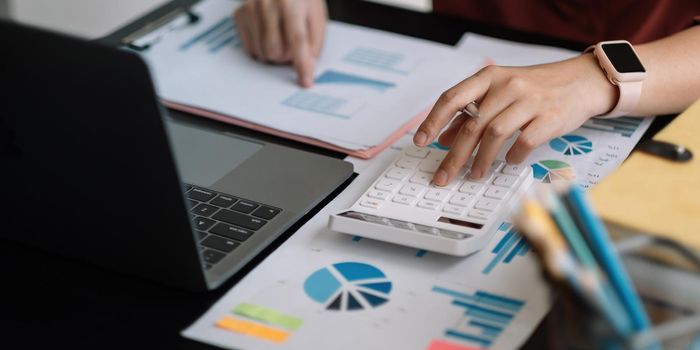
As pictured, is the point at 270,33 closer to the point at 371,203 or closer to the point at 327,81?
the point at 327,81

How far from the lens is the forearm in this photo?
108cm

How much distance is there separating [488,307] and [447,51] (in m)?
0.59

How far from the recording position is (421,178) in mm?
967

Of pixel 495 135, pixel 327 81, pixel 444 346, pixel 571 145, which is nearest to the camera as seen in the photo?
pixel 444 346

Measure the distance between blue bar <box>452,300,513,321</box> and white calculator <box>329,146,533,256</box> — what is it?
6 centimetres

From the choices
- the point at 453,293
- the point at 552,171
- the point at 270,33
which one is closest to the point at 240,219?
the point at 453,293

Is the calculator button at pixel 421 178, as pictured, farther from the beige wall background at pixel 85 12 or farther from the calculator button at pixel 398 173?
the beige wall background at pixel 85 12

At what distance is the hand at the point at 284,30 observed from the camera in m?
1.28

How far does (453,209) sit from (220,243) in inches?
8.9

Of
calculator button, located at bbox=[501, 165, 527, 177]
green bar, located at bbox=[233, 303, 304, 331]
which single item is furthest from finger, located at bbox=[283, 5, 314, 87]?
green bar, located at bbox=[233, 303, 304, 331]

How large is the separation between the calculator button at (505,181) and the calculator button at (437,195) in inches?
2.1

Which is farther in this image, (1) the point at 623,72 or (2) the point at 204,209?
(1) the point at 623,72

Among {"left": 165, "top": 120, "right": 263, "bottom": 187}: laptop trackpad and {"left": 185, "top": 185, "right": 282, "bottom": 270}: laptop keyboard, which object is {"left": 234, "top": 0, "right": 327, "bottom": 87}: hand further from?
{"left": 185, "top": 185, "right": 282, "bottom": 270}: laptop keyboard

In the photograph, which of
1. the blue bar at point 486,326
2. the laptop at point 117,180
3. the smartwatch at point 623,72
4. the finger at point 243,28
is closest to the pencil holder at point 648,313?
the blue bar at point 486,326
